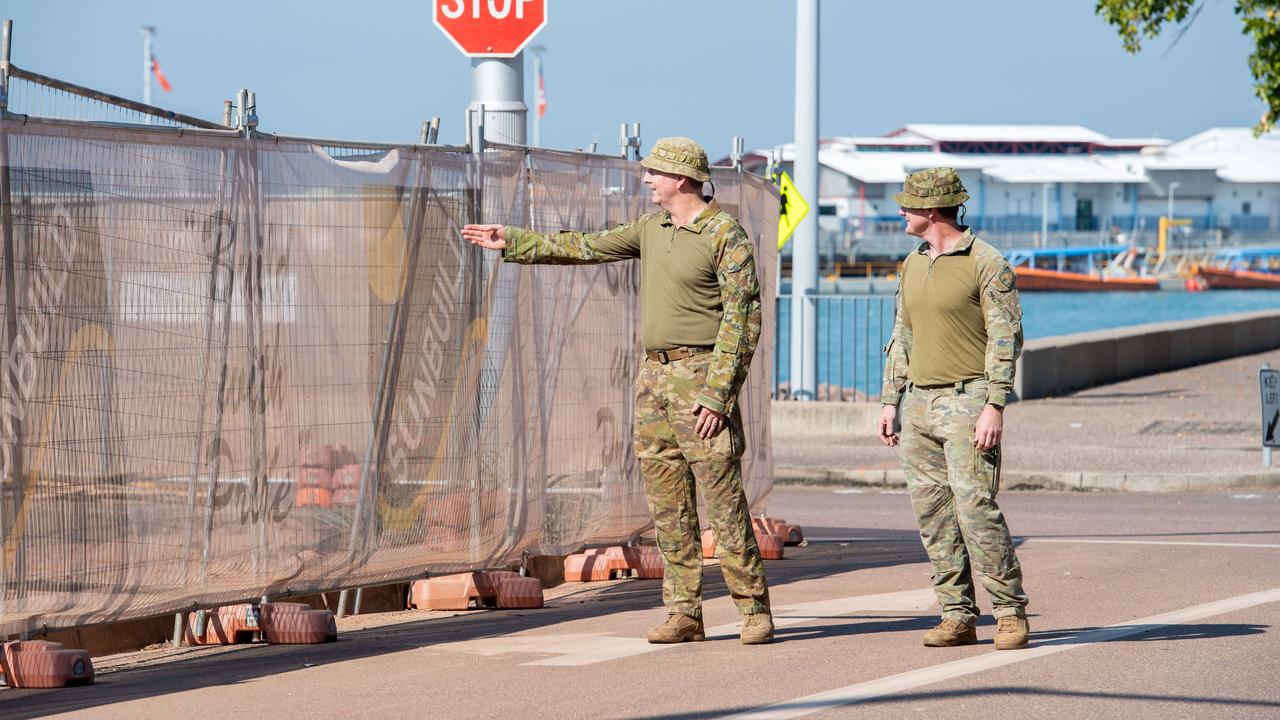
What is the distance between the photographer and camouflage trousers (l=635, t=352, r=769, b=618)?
24.7 ft

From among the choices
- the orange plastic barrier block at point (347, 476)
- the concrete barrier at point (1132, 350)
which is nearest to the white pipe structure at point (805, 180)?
the concrete barrier at point (1132, 350)

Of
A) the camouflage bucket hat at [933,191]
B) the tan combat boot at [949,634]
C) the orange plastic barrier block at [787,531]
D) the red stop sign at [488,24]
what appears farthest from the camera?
the orange plastic barrier block at [787,531]

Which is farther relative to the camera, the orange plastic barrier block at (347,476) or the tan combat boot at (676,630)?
the orange plastic barrier block at (347,476)

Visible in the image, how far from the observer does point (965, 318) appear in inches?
293

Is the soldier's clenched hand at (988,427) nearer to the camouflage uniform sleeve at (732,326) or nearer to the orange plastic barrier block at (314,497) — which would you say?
the camouflage uniform sleeve at (732,326)

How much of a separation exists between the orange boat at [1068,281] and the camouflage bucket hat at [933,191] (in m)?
113

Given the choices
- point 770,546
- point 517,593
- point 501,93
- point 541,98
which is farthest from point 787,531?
point 541,98

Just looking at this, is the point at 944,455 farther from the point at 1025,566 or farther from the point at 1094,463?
the point at 1094,463

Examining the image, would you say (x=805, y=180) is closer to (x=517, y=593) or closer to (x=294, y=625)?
(x=517, y=593)

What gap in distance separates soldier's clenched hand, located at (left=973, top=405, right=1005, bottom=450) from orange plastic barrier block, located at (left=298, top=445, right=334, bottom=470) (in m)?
2.90

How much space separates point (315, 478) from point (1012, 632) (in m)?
3.10

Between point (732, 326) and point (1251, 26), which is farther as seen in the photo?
point (1251, 26)

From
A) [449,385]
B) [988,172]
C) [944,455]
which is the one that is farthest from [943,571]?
[988,172]

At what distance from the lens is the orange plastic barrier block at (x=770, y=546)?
11281 mm
